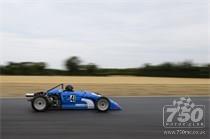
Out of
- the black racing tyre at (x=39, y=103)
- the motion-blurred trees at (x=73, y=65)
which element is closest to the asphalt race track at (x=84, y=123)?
the black racing tyre at (x=39, y=103)

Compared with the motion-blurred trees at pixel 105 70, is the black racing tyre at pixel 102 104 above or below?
below

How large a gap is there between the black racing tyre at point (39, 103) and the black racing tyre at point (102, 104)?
1440mm

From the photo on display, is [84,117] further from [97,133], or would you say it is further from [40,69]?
[40,69]

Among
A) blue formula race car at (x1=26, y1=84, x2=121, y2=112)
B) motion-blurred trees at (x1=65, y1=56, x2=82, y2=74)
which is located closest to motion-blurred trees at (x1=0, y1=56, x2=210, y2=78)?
motion-blurred trees at (x1=65, y1=56, x2=82, y2=74)

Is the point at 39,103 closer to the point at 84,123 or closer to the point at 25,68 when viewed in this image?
the point at 84,123

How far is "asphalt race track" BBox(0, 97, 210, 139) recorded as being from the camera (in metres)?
8.04

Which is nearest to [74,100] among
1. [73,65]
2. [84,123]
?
[84,123]

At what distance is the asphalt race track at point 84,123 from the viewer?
26.4 ft

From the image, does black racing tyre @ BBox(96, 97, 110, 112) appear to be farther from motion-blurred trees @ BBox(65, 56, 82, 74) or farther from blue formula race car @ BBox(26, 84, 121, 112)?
motion-blurred trees @ BBox(65, 56, 82, 74)

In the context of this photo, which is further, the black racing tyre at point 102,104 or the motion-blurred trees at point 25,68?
the motion-blurred trees at point 25,68

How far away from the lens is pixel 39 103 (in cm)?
1119

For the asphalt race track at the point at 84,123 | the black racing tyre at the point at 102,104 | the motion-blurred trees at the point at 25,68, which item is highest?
the motion-blurred trees at the point at 25,68

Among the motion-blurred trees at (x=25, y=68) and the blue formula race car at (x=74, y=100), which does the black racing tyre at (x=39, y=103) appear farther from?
the motion-blurred trees at (x=25, y=68)

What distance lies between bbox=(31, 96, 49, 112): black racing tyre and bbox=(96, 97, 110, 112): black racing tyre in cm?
144
